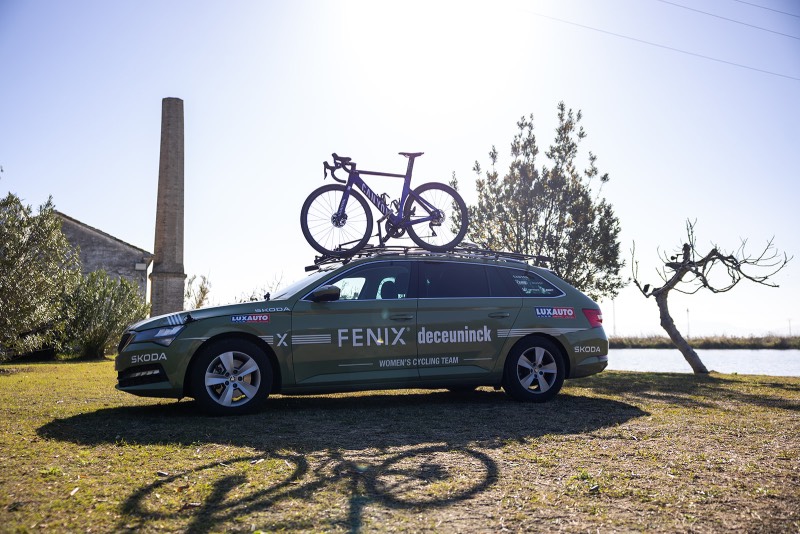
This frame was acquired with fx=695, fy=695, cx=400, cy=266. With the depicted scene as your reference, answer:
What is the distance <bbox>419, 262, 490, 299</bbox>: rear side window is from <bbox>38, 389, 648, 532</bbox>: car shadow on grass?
131cm

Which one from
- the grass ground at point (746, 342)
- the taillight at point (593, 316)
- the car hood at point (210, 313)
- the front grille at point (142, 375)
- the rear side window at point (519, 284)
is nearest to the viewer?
the front grille at point (142, 375)

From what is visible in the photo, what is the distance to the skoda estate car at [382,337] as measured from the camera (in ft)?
23.0

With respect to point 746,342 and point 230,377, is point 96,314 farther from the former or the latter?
point 746,342

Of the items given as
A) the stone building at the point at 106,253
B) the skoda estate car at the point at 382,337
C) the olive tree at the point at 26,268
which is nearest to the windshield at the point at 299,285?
the skoda estate car at the point at 382,337

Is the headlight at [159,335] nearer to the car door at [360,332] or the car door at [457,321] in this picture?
the car door at [360,332]

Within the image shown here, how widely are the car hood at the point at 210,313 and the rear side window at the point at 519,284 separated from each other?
260 cm

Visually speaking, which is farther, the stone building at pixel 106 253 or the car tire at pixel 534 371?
the stone building at pixel 106 253

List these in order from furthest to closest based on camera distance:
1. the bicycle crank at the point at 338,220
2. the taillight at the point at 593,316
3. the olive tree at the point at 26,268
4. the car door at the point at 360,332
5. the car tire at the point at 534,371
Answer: the olive tree at the point at 26,268, the bicycle crank at the point at 338,220, the taillight at the point at 593,316, the car tire at the point at 534,371, the car door at the point at 360,332

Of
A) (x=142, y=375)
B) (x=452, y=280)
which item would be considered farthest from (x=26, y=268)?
(x=452, y=280)

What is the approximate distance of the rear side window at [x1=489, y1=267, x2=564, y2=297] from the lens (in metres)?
8.39

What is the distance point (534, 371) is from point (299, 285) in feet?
9.68

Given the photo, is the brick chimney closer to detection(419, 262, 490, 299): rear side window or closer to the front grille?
the front grille

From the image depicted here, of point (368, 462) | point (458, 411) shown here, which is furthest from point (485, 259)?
point (368, 462)

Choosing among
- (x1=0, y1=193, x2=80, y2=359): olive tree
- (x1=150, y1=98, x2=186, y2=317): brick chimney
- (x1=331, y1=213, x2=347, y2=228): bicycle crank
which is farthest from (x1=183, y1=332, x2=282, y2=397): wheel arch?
(x1=150, y1=98, x2=186, y2=317): brick chimney
